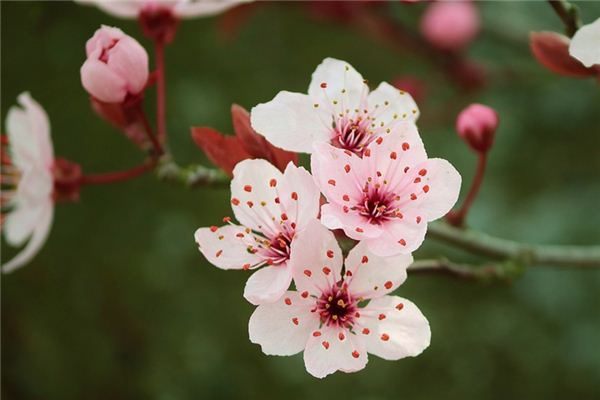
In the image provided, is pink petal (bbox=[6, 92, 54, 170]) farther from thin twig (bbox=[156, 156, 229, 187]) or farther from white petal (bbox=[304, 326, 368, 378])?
white petal (bbox=[304, 326, 368, 378])

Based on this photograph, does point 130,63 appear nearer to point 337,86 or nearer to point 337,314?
point 337,86

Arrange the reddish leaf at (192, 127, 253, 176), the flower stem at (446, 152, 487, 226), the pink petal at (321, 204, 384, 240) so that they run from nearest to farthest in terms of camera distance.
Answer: the pink petal at (321, 204, 384, 240) < the reddish leaf at (192, 127, 253, 176) < the flower stem at (446, 152, 487, 226)

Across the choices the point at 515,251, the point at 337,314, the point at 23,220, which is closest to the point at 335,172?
the point at 337,314

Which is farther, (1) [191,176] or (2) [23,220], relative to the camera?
(2) [23,220]

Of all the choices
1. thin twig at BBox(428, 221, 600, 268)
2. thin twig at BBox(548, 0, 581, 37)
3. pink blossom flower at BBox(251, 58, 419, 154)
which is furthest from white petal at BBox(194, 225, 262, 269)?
thin twig at BBox(548, 0, 581, 37)

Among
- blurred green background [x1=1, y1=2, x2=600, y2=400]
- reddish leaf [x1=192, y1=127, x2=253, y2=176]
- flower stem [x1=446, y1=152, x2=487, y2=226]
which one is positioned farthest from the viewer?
blurred green background [x1=1, y1=2, x2=600, y2=400]

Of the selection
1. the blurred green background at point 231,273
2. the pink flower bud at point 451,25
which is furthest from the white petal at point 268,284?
the pink flower bud at point 451,25
